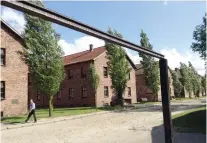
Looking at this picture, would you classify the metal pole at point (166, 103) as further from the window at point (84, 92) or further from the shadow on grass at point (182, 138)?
the window at point (84, 92)

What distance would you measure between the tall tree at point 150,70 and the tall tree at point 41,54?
85.0 ft

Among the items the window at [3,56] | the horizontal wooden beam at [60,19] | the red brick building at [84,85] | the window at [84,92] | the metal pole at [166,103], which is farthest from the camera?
the window at [84,92]

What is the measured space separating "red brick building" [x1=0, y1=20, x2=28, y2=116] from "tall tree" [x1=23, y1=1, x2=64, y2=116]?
2.10m

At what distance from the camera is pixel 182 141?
36.4ft

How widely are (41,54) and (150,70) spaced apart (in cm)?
2793

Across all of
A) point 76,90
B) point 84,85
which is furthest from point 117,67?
point 76,90

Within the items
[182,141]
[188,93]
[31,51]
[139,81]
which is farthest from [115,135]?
[188,93]

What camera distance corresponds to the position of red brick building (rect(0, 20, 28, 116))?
24.3 meters

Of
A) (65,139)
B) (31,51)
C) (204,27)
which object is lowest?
(65,139)

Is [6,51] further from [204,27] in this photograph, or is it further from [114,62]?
[204,27]

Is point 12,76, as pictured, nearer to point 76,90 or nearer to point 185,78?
point 76,90

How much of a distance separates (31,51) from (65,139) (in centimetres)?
1237

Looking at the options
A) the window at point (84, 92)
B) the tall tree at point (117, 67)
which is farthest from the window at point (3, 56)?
the window at point (84, 92)

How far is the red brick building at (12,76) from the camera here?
2433 cm
